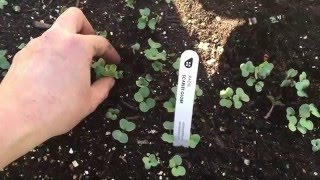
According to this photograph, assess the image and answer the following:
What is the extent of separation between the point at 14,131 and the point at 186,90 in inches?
17.9

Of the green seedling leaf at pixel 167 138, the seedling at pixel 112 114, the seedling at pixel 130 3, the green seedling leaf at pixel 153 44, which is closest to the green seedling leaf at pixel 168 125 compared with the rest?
the green seedling leaf at pixel 167 138

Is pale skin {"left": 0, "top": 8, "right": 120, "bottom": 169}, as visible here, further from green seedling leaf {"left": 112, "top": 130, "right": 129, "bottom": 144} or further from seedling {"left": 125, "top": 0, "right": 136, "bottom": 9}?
seedling {"left": 125, "top": 0, "right": 136, "bottom": 9}

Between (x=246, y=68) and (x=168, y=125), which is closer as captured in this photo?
(x=168, y=125)

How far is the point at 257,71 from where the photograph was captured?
1547 millimetres

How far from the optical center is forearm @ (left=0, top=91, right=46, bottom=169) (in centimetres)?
116

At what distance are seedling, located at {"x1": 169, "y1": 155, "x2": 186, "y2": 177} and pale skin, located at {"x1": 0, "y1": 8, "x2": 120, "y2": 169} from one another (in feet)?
0.99

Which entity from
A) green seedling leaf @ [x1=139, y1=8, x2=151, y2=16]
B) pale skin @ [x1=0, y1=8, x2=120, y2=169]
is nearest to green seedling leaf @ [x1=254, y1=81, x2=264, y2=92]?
green seedling leaf @ [x1=139, y1=8, x2=151, y2=16]

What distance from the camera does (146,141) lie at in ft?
4.82

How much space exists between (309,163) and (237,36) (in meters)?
0.51

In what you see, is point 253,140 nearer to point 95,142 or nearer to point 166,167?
point 166,167

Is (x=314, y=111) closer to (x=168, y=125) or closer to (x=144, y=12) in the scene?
(x=168, y=125)

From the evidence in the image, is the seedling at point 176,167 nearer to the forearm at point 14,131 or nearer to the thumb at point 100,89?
the thumb at point 100,89

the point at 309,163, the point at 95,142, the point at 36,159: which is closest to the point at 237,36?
the point at 309,163

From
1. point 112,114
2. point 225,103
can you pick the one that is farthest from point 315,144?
point 112,114
